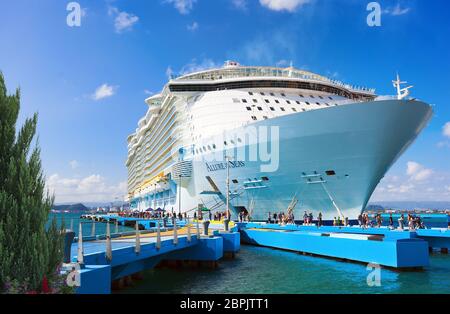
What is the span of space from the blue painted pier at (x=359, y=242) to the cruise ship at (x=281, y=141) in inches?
83.1

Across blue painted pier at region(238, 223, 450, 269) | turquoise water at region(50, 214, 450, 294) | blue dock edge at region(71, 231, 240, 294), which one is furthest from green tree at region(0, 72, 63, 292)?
blue painted pier at region(238, 223, 450, 269)

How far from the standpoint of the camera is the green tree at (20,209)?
207 inches

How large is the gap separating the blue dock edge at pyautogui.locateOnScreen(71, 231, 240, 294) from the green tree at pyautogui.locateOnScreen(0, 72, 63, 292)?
5.72 feet

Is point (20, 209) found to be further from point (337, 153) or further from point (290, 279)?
point (337, 153)

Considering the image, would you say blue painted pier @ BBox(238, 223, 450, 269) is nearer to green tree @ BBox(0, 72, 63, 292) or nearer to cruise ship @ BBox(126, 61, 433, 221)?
cruise ship @ BBox(126, 61, 433, 221)

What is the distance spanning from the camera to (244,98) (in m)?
32.1

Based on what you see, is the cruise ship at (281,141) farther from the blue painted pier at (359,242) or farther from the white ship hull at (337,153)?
the blue painted pier at (359,242)

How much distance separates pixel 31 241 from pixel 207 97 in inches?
1170

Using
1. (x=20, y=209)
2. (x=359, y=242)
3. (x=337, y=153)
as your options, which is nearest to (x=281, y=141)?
(x=337, y=153)

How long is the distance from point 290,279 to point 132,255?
5.75 m

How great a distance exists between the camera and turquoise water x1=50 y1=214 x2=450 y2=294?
12.2 m

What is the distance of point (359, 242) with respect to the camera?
1633 cm
